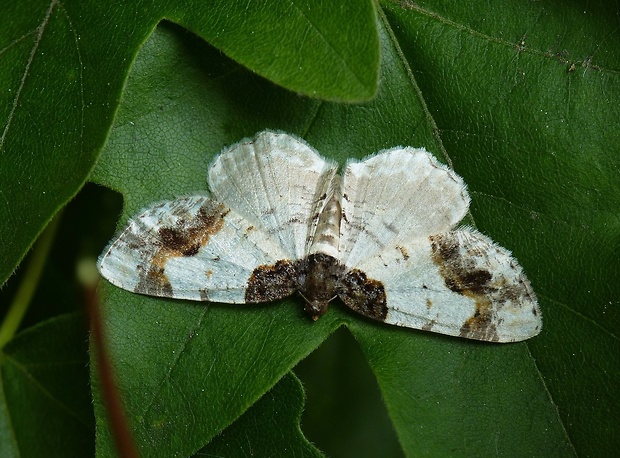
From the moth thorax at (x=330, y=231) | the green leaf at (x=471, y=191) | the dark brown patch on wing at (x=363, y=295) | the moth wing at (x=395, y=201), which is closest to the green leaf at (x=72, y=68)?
the green leaf at (x=471, y=191)

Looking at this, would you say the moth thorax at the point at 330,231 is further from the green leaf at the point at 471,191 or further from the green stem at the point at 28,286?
the green stem at the point at 28,286

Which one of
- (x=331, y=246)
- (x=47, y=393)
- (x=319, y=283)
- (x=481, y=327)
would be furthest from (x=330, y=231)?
(x=47, y=393)

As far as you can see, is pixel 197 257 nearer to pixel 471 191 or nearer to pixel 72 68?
pixel 72 68

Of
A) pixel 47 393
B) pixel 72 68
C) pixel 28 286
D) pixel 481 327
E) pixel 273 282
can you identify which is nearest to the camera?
pixel 72 68

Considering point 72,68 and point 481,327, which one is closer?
point 72,68

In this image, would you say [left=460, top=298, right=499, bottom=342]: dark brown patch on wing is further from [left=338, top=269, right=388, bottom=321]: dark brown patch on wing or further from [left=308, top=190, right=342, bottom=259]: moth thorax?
[left=308, top=190, right=342, bottom=259]: moth thorax

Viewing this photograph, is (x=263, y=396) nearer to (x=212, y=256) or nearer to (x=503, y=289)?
(x=212, y=256)

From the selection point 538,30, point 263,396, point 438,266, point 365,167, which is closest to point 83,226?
point 263,396
